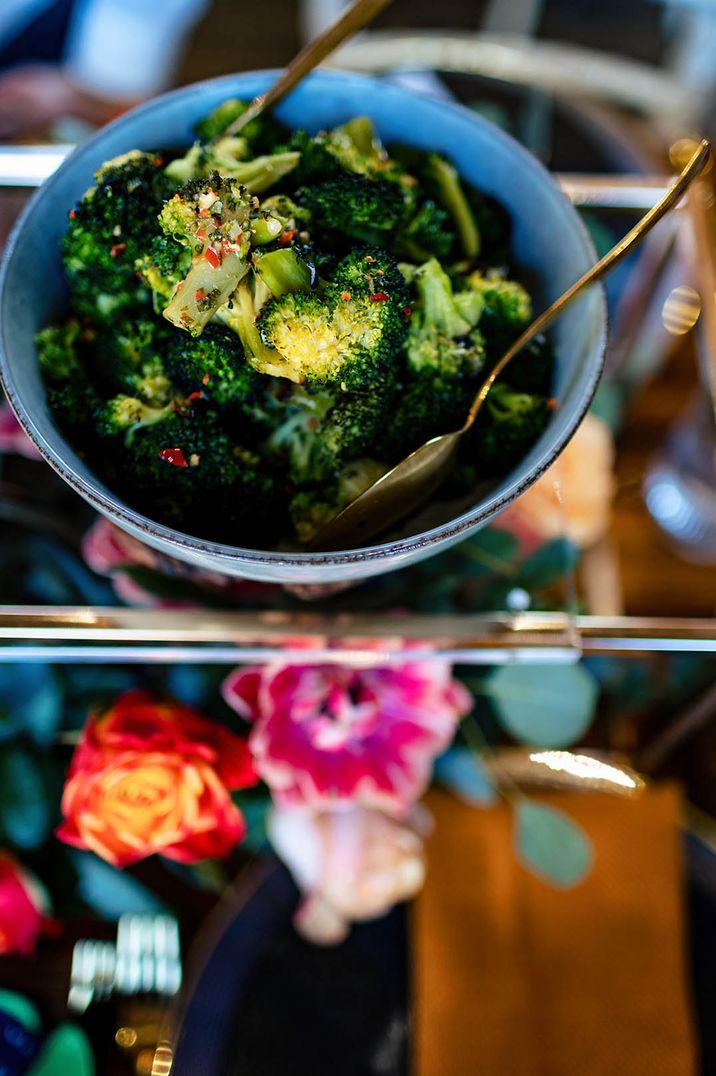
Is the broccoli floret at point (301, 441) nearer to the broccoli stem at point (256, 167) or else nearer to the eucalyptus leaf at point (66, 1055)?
the broccoli stem at point (256, 167)

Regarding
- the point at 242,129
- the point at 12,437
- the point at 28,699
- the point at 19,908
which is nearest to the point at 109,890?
the point at 19,908

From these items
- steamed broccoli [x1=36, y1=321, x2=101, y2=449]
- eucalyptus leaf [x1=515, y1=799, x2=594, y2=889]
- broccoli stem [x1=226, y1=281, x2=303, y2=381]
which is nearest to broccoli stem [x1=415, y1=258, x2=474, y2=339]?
broccoli stem [x1=226, y1=281, x2=303, y2=381]

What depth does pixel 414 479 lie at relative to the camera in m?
0.47

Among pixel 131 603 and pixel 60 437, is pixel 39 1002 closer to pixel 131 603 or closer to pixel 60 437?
pixel 131 603

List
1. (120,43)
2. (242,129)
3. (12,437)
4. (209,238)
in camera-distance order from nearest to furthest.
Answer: (209,238) → (242,129) → (12,437) → (120,43)

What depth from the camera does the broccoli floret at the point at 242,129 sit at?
53cm

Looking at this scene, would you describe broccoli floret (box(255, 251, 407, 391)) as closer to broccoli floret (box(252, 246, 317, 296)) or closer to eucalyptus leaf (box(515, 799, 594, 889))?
broccoli floret (box(252, 246, 317, 296))

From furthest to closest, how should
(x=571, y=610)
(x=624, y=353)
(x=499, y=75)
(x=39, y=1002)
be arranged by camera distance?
(x=499, y=75), (x=624, y=353), (x=39, y=1002), (x=571, y=610)

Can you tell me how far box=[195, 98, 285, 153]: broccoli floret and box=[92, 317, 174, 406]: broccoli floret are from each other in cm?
13

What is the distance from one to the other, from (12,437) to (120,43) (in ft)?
2.90

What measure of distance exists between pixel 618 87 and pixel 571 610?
2.94 feet

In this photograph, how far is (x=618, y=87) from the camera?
1137 mm

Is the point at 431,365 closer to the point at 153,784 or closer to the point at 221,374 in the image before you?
the point at 221,374

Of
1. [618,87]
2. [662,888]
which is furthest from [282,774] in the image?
[618,87]
